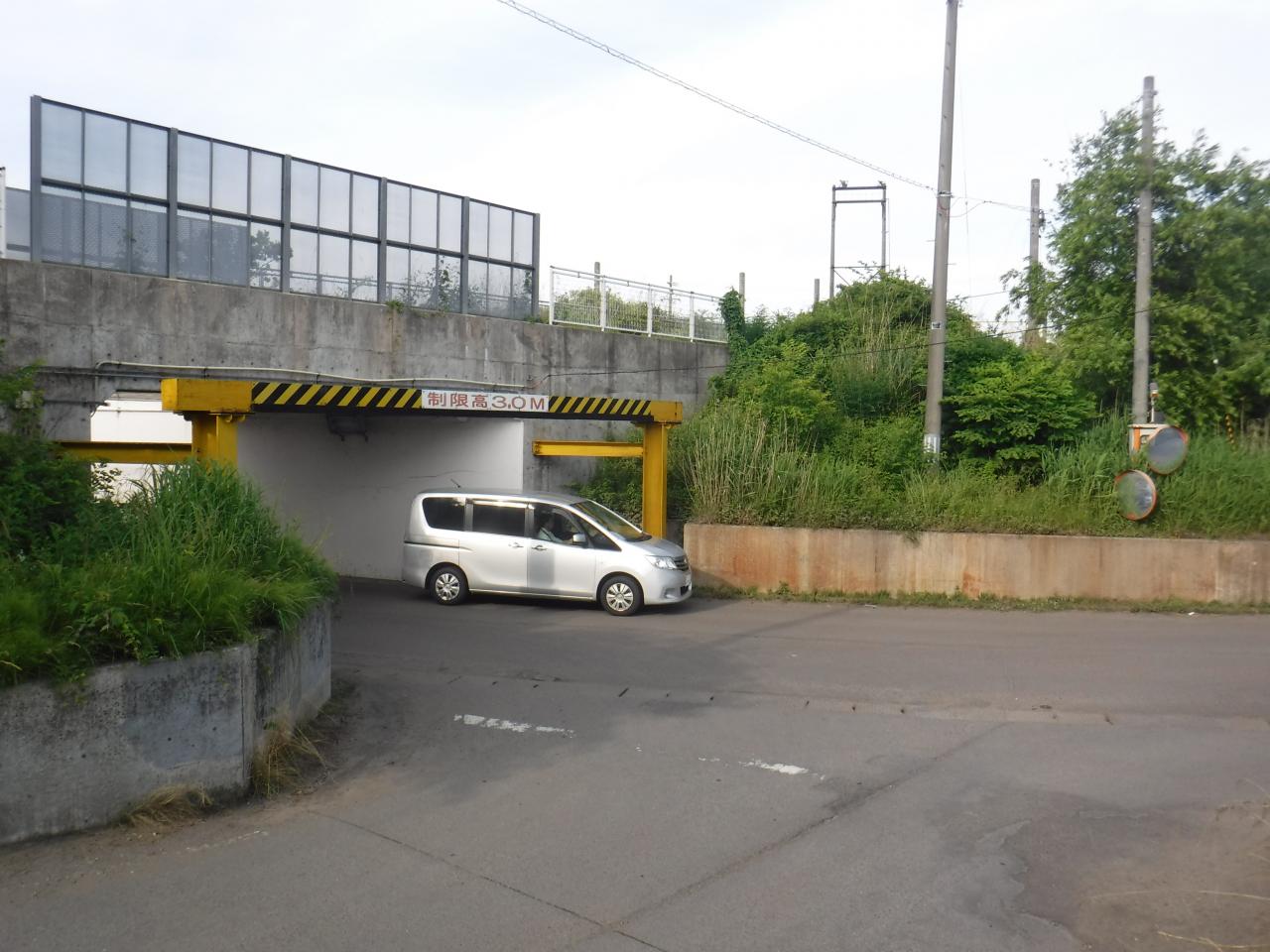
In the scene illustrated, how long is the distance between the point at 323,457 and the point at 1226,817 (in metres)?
17.0

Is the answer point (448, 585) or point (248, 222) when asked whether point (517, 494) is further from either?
point (248, 222)

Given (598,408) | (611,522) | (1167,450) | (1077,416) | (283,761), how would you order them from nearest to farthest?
(283,761), (611,522), (598,408), (1167,450), (1077,416)

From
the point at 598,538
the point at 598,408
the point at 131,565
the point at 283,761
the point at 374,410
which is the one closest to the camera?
the point at 131,565

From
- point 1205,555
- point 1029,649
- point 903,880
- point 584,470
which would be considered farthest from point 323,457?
point 903,880

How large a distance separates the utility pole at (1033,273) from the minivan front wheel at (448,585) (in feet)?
41.5

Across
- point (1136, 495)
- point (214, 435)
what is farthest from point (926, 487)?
point (214, 435)

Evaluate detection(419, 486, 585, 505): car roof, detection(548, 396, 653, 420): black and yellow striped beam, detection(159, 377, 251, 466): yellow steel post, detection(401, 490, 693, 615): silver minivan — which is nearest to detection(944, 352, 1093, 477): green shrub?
detection(548, 396, 653, 420): black and yellow striped beam

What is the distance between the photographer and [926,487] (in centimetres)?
1778

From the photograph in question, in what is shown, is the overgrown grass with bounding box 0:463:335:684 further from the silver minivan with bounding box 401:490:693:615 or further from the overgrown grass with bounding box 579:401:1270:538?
the overgrown grass with bounding box 579:401:1270:538

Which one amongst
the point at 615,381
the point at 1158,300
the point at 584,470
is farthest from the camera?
the point at 615,381

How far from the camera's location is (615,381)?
22.8 metres

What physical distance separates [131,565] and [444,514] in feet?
31.4

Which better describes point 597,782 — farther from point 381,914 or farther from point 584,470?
point 584,470

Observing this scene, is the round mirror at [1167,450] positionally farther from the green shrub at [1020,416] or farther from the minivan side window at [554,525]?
the minivan side window at [554,525]
